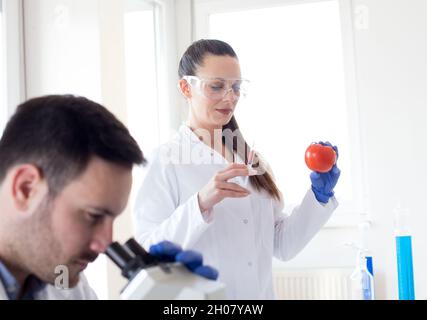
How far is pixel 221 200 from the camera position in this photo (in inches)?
36.2

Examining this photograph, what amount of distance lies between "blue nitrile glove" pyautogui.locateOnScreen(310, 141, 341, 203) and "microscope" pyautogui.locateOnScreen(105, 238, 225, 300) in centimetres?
54

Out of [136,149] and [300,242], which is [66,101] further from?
[300,242]

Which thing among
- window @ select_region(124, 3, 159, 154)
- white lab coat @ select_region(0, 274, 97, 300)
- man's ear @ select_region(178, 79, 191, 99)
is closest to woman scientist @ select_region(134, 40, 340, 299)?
man's ear @ select_region(178, 79, 191, 99)

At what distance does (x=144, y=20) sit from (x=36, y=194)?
197 centimetres

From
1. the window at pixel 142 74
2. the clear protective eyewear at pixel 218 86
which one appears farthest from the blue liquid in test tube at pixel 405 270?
the window at pixel 142 74

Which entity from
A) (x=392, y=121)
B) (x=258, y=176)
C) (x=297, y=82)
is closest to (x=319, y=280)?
(x=392, y=121)

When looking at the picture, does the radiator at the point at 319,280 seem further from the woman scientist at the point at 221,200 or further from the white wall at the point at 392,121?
the woman scientist at the point at 221,200

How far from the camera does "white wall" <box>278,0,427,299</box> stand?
2.15 metres

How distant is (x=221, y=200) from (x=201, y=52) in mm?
273

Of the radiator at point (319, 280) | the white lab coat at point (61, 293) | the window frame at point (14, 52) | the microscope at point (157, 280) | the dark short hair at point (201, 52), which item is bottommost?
the radiator at point (319, 280)

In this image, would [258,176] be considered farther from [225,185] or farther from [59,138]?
[59,138]

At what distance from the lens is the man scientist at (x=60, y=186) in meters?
0.48

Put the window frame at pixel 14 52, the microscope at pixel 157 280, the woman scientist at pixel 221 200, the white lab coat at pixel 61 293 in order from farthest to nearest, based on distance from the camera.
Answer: the window frame at pixel 14 52 < the woman scientist at pixel 221 200 < the white lab coat at pixel 61 293 < the microscope at pixel 157 280
